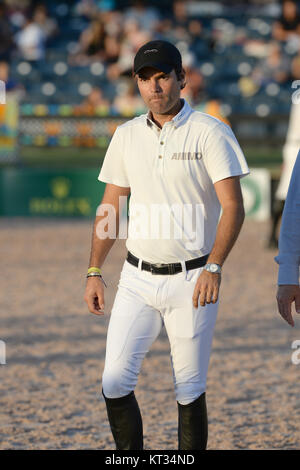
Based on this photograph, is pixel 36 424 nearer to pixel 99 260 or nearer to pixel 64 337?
pixel 99 260

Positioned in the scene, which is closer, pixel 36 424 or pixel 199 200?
pixel 199 200

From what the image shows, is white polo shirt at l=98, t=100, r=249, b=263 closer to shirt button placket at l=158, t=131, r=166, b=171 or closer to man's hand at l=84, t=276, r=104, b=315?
shirt button placket at l=158, t=131, r=166, b=171

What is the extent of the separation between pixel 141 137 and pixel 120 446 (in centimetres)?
136

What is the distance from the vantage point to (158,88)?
3.97 m

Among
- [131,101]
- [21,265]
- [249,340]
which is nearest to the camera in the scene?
[249,340]

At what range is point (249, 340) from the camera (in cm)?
824

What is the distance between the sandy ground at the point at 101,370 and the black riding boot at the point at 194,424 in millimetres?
1121

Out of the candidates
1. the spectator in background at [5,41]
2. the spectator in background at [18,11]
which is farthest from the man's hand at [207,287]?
the spectator in background at [18,11]

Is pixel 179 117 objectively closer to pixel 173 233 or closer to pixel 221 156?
pixel 221 156

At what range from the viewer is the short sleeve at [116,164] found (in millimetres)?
4188

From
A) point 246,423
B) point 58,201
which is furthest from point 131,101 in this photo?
point 246,423

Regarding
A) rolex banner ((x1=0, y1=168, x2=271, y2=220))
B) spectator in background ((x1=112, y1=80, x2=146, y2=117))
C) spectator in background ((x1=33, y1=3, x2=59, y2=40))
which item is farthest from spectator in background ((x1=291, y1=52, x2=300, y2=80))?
spectator in background ((x1=33, y1=3, x2=59, y2=40))

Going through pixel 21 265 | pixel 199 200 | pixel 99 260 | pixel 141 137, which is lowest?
pixel 21 265

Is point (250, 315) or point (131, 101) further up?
point (131, 101)
